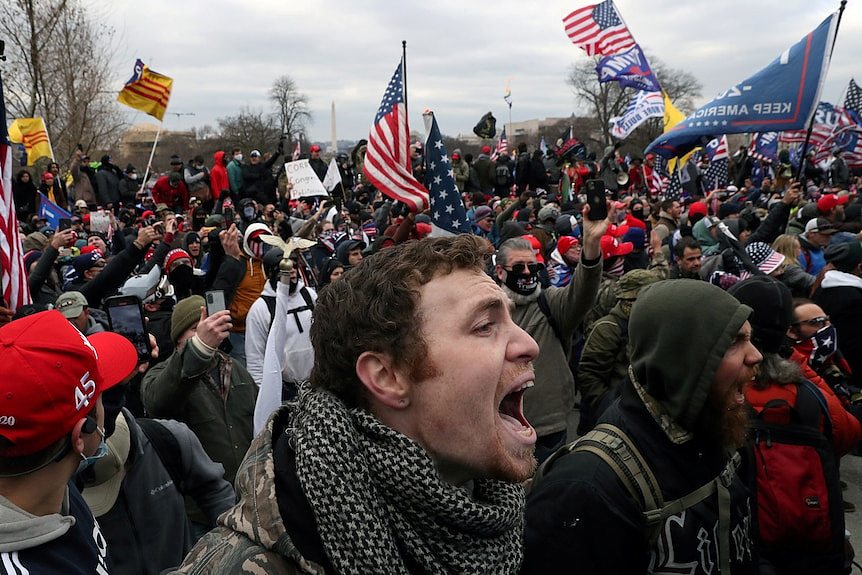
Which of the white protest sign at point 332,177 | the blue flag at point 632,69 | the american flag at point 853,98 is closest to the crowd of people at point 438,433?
the white protest sign at point 332,177

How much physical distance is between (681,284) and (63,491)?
2136 mm

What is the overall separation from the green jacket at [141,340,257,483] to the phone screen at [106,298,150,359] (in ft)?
0.83

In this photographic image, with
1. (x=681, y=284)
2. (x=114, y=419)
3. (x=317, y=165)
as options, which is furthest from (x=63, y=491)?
(x=317, y=165)

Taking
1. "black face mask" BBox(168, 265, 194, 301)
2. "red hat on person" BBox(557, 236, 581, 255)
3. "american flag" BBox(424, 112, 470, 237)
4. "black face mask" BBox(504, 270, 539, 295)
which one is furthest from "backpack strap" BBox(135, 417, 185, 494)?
"red hat on person" BBox(557, 236, 581, 255)

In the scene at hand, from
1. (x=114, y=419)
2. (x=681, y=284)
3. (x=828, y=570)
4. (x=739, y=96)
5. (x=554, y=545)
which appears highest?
(x=739, y=96)

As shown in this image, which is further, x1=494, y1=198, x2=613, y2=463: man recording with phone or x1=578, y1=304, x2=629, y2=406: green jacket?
x1=578, y1=304, x2=629, y2=406: green jacket

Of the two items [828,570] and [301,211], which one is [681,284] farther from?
[301,211]

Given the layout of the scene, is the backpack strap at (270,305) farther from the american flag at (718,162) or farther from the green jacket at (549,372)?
the american flag at (718,162)

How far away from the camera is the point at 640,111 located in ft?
49.7

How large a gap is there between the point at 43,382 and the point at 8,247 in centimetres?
307

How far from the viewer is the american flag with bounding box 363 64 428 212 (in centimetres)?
768

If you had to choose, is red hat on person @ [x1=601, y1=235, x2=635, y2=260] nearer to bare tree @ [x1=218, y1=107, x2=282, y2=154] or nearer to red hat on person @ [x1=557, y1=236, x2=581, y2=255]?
red hat on person @ [x1=557, y1=236, x2=581, y2=255]

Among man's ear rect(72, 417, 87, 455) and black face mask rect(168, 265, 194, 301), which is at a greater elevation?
man's ear rect(72, 417, 87, 455)

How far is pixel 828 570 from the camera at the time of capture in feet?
9.89
